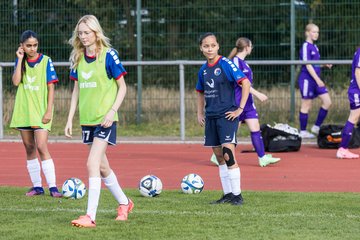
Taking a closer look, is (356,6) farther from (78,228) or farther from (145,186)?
(78,228)

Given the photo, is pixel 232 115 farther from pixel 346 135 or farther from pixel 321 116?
pixel 321 116

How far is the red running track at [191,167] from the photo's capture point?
12.7 metres

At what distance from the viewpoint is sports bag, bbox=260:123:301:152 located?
16.6 m

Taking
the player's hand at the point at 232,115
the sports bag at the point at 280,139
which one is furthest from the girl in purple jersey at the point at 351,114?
the player's hand at the point at 232,115

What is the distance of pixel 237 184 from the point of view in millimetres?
10523

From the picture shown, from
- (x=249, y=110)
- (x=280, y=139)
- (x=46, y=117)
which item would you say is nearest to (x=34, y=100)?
(x=46, y=117)

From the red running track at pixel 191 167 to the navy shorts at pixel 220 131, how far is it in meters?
1.64

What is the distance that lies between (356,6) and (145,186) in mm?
11023

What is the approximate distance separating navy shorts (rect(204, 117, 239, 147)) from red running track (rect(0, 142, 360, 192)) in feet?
5.36

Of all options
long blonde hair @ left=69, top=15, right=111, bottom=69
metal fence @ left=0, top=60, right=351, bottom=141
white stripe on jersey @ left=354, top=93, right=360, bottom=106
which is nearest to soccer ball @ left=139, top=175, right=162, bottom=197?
long blonde hair @ left=69, top=15, right=111, bottom=69

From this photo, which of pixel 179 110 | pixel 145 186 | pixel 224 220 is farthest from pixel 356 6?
pixel 224 220

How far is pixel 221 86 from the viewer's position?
424 inches

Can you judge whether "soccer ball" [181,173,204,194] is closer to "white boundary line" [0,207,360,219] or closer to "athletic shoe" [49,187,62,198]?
"white boundary line" [0,207,360,219]

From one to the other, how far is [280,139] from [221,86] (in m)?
6.04
